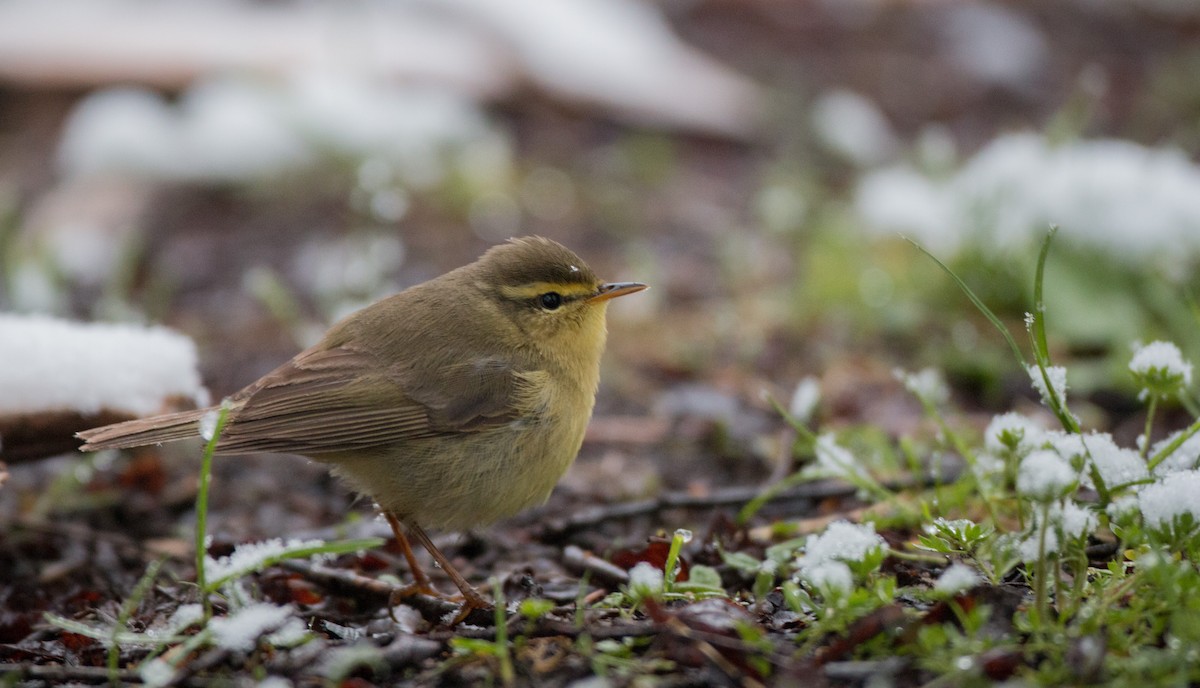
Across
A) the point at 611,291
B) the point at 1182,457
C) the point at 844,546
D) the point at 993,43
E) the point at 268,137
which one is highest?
the point at 993,43

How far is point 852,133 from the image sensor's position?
8523 mm

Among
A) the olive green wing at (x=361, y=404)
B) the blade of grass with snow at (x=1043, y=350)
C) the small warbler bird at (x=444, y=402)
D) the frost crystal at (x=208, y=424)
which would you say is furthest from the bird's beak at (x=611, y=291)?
the blade of grass with snow at (x=1043, y=350)

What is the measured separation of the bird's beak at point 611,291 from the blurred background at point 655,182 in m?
0.90

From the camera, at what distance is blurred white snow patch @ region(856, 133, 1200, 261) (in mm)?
5992

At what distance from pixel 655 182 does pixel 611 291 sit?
4.64 metres

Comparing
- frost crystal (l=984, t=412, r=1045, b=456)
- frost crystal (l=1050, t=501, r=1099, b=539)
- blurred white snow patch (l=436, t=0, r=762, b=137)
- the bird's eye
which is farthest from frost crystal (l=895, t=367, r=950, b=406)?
blurred white snow patch (l=436, t=0, r=762, b=137)

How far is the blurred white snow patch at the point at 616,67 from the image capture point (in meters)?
A: 10.3

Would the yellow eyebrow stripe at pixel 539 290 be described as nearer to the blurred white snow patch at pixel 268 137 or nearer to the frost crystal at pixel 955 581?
the frost crystal at pixel 955 581

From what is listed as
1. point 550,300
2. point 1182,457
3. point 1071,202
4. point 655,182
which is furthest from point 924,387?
point 655,182

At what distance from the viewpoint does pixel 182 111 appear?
9656 mm

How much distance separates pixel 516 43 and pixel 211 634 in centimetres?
852

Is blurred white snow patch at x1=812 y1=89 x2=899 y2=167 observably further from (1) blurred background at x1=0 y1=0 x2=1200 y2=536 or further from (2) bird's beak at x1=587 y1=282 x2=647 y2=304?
(2) bird's beak at x1=587 y1=282 x2=647 y2=304

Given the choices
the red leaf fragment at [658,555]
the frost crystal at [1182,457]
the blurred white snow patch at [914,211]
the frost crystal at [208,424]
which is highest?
the blurred white snow patch at [914,211]

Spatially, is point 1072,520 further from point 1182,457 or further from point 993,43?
point 993,43
